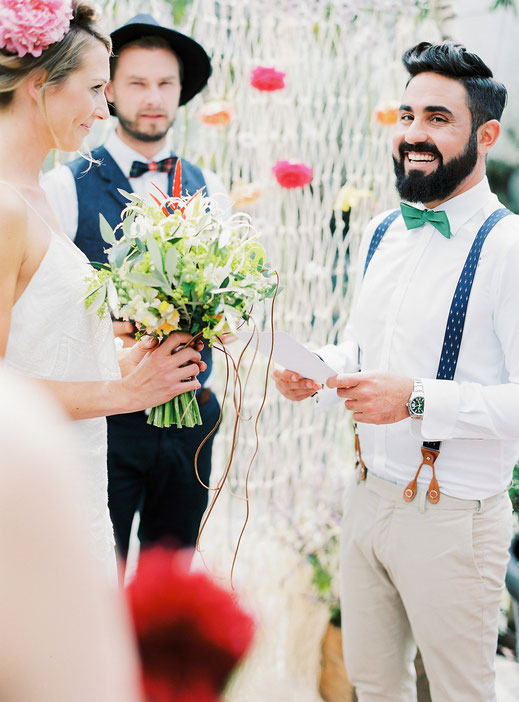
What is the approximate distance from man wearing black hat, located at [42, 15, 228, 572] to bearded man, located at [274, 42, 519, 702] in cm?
55

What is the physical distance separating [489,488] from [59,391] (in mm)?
1060

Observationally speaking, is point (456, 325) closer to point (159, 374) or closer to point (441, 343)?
point (441, 343)

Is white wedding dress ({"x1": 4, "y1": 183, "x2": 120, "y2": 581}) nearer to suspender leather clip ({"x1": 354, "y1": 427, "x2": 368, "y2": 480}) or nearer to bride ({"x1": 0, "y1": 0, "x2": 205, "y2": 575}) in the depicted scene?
bride ({"x1": 0, "y1": 0, "x2": 205, "y2": 575})

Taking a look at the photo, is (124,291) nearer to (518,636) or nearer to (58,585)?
(58,585)

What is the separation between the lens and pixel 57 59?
56.2 inches

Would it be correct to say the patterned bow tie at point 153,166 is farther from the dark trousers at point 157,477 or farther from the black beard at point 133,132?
the dark trousers at point 157,477

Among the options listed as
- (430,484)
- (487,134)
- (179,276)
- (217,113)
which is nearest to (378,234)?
(487,134)

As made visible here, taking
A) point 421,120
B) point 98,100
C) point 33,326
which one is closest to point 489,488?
point 421,120

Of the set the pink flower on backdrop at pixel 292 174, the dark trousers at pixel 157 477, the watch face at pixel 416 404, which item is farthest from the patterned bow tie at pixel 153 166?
the watch face at pixel 416 404

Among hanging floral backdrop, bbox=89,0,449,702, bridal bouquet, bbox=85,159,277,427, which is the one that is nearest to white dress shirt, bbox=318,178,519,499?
bridal bouquet, bbox=85,159,277,427

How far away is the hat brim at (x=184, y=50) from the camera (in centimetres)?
233

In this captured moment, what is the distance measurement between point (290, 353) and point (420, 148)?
0.69 meters

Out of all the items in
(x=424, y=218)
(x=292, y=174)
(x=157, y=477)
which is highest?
(x=292, y=174)

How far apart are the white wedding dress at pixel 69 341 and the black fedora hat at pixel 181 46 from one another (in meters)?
1.12
